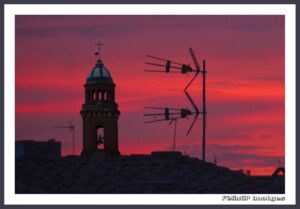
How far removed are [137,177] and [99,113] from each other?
10.7 m

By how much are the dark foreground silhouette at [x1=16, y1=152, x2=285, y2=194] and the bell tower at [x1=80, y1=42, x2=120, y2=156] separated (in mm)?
6116

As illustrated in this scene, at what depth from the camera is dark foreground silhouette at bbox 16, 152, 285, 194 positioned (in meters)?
120

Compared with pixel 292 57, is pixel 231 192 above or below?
below

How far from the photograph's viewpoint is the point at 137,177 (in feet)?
401

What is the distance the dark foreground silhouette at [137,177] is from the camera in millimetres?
119625

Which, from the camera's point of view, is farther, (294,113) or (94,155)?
(94,155)

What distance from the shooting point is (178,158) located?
123562 millimetres

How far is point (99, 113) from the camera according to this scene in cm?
13200

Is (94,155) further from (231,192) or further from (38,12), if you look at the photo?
(38,12)

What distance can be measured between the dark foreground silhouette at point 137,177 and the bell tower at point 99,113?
6.12 meters

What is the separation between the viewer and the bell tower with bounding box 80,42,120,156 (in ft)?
428

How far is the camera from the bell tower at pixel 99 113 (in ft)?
428

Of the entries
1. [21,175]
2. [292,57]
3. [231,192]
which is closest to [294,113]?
[292,57]

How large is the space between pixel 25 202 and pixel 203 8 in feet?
43.3
